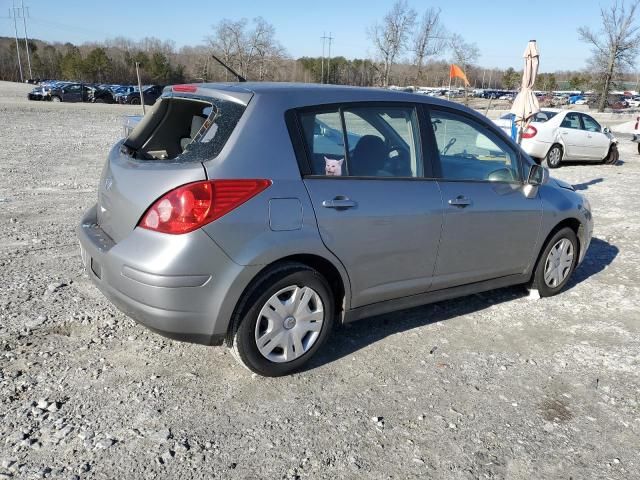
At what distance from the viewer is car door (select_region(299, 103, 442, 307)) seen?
336 centimetres

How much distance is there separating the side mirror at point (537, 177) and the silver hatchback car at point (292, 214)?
0.08 feet

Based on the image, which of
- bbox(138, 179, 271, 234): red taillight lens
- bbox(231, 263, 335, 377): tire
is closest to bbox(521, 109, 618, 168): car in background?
bbox(231, 263, 335, 377): tire

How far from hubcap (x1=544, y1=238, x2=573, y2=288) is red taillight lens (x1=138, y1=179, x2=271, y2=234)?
3.18 metres

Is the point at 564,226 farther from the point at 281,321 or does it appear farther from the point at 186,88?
the point at 186,88

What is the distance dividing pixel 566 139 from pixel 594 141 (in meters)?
1.21

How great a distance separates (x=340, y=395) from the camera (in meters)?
3.31

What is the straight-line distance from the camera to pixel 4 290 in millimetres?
4453

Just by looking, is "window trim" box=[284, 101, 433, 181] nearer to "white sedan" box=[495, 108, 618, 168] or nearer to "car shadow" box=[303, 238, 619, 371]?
"car shadow" box=[303, 238, 619, 371]

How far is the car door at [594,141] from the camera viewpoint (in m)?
15.3

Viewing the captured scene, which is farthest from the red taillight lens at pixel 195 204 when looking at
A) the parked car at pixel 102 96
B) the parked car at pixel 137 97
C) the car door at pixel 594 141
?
the parked car at pixel 102 96

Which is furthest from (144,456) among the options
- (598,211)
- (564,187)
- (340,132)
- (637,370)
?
(598,211)

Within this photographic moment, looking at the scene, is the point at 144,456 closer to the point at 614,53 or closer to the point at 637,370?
the point at 637,370

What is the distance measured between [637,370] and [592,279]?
81.9 inches

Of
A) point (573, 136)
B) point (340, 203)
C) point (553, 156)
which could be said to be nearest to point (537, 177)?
point (340, 203)
